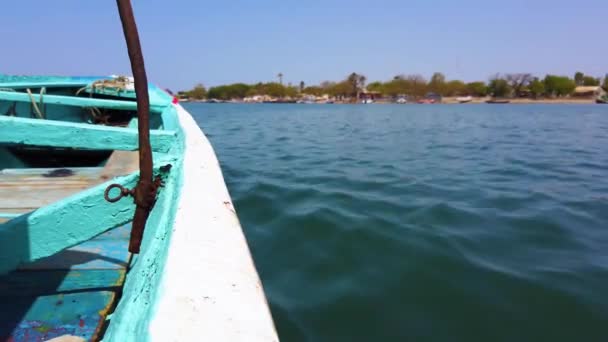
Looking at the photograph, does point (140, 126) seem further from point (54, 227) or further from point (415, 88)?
point (415, 88)

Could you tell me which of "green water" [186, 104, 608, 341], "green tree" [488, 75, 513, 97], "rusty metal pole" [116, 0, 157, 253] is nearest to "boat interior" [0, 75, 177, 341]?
"rusty metal pole" [116, 0, 157, 253]

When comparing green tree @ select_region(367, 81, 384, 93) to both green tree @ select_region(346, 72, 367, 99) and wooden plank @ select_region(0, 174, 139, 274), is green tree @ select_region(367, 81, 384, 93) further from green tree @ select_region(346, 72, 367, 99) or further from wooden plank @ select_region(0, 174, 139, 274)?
wooden plank @ select_region(0, 174, 139, 274)

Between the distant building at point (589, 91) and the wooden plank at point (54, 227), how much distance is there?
108 meters

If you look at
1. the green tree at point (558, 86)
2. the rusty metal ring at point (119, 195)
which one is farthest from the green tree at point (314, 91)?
the rusty metal ring at point (119, 195)

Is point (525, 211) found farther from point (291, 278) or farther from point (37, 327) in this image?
point (37, 327)

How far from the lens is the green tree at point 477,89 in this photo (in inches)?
3858

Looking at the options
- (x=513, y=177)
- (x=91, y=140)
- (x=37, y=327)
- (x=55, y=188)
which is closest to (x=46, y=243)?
(x=37, y=327)

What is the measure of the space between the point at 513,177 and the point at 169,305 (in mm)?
5967

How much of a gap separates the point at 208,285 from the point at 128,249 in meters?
0.84

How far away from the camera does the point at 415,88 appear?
4114 inches

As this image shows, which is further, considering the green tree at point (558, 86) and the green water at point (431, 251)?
the green tree at point (558, 86)

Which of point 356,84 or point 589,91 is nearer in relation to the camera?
point 589,91

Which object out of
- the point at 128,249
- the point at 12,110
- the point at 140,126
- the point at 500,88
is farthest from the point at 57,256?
the point at 500,88

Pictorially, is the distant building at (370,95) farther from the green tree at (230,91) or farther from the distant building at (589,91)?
the distant building at (589,91)
